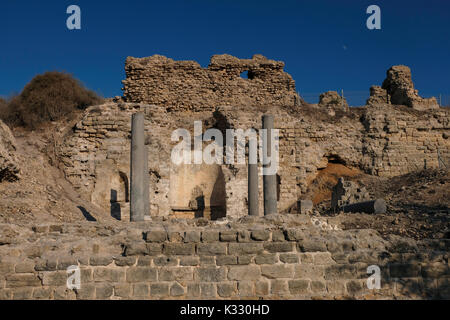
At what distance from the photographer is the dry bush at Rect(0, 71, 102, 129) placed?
18078 mm

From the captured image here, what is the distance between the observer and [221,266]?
19.3 feet

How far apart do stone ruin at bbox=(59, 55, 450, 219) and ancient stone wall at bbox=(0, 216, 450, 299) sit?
974cm

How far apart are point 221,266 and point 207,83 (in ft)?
46.5

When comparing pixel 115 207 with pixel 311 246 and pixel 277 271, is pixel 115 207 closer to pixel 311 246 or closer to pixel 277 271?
pixel 277 271

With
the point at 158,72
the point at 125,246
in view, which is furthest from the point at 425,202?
the point at 158,72

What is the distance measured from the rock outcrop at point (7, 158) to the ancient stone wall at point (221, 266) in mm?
6104

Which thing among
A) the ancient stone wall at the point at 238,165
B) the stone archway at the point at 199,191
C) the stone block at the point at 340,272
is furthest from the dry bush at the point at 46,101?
the stone block at the point at 340,272

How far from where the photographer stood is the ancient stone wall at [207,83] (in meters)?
18.8

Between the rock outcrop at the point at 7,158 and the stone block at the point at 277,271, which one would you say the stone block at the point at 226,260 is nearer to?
the stone block at the point at 277,271

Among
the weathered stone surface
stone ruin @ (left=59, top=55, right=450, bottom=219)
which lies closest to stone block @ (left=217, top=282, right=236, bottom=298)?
the weathered stone surface

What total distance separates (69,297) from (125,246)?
104cm
